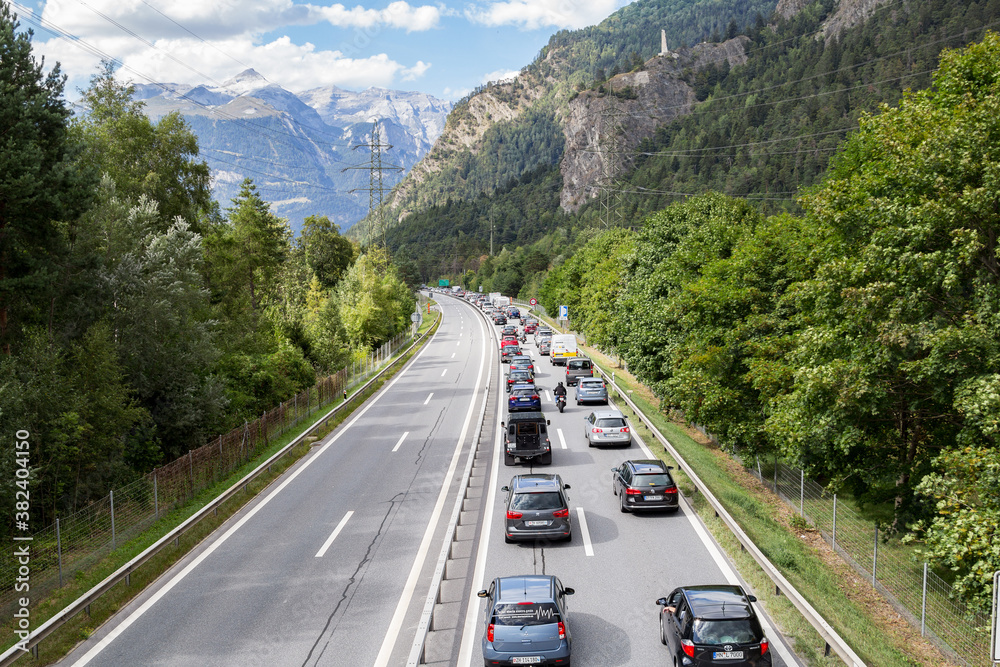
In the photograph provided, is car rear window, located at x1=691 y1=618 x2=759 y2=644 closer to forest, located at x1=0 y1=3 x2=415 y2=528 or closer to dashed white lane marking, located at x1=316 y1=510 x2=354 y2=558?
dashed white lane marking, located at x1=316 y1=510 x2=354 y2=558

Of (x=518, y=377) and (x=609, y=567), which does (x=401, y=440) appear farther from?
(x=609, y=567)

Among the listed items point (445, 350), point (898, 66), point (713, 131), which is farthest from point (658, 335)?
point (713, 131)

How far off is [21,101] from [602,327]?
4367 cm

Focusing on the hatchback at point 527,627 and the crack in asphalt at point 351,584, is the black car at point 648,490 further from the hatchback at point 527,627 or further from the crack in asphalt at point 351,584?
the hatchback at point 527,627

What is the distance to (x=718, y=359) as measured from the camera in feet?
85.1

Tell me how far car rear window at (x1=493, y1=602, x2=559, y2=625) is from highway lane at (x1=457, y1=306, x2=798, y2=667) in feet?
2.76

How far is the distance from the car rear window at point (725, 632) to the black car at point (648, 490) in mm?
8322

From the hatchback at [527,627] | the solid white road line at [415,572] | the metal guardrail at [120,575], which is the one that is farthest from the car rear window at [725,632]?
the metal guardrail at [120,575]

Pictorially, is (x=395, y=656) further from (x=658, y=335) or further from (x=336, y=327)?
(x=336, y=327)

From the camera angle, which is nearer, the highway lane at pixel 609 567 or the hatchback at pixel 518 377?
the highway lane at pixel 609 567

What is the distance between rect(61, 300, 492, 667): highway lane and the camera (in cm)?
1155

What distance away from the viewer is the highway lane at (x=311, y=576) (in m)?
11.6

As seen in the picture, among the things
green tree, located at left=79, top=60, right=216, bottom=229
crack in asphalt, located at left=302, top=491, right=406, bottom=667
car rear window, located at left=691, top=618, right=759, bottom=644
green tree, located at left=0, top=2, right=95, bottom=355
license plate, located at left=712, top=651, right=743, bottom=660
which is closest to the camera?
license plate, located at left=712, top=651, right=743, bottom=660

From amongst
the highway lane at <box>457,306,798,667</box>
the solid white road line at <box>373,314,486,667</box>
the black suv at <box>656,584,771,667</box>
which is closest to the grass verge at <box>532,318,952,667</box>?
the highway lane at <box>457,306,798,667</box>
